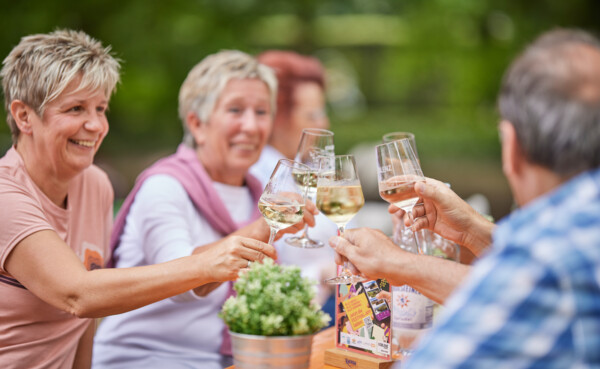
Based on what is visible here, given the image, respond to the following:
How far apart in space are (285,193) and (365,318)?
0.49m

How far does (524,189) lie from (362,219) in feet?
14.9

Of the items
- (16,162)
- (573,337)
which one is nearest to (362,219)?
(16,162)

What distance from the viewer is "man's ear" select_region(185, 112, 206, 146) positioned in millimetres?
3052

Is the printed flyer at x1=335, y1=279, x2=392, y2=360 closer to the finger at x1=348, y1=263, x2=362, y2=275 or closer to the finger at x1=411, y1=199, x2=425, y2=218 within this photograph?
the finger at x1=348, y1=263, x2=362, y2=275

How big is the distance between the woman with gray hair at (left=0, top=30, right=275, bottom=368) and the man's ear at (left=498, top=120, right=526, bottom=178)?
832 mm

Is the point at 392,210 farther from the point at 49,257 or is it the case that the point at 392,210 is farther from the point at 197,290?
the point at 49,257

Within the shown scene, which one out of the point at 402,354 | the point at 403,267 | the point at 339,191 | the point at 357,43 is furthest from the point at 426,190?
the point at 357,43

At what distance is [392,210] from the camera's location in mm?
2277

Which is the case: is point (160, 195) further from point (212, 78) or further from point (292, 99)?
point (292, 99)

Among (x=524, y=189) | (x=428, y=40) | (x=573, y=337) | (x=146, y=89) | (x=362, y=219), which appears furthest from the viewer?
(x=428, y=40)

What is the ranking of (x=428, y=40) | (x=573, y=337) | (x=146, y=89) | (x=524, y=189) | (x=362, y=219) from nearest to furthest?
(x=573, y=337), (x=524, y=189), (x=362, y=219), (x=146, y=89), (x=428, y=40)

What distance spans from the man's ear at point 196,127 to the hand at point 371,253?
144cm

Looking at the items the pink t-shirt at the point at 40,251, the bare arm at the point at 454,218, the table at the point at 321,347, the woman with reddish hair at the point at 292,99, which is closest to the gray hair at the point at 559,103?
the bare arm at the point at 454,218

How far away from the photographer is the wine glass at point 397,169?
193cm
